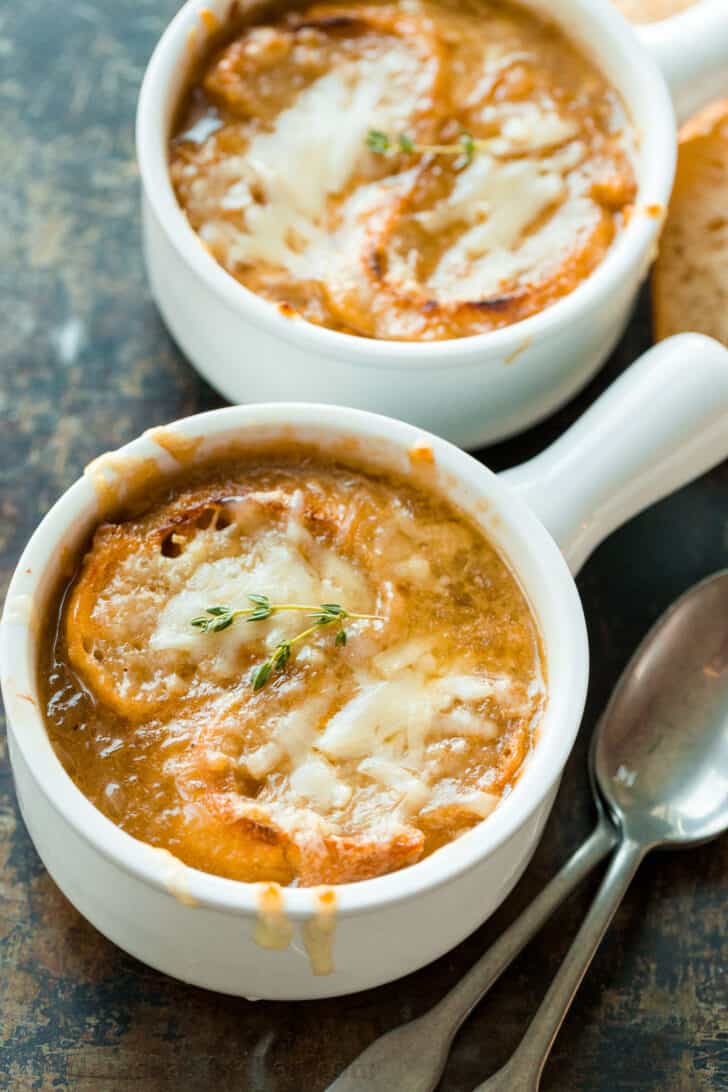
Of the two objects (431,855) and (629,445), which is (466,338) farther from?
(431,855)

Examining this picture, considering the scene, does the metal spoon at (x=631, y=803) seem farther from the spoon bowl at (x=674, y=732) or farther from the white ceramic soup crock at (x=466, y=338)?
the white ceramic soup crock at (x=466, y=338)

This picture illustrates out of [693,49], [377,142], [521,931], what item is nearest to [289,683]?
[521,931]

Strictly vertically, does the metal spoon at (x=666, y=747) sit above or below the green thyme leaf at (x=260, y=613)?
below

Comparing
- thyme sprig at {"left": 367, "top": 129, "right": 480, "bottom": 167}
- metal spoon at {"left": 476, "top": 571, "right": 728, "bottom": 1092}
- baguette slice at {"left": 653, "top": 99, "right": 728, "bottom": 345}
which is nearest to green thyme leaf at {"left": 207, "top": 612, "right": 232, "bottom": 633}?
metal spoon at {"left": 476, "top": 571, "right": 728, "bottom": 1092}

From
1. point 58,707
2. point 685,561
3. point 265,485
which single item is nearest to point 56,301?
point 265,485

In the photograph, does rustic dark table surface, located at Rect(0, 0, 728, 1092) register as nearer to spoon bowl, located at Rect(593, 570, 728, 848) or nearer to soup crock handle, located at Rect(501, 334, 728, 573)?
spoon bowl, located at Rect(593, 570, 728, 848)

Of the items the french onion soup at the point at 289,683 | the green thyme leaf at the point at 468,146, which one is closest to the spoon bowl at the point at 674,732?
the french onion soup at the point at 289,683
